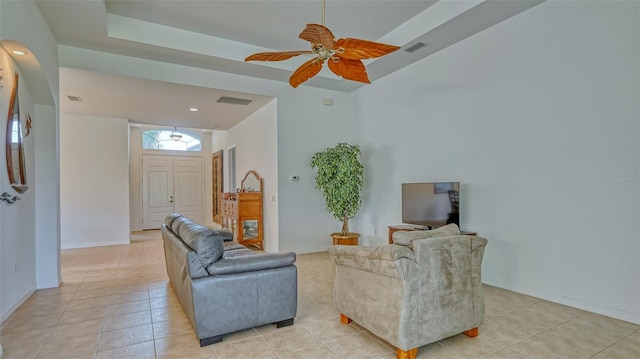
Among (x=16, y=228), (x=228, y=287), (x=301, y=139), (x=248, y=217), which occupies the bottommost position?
(x=228, y=287)

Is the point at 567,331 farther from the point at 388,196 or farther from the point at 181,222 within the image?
the point at 181,222

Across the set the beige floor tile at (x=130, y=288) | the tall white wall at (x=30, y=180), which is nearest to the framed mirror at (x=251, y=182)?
the beige floor tile at (x=130, y=288)

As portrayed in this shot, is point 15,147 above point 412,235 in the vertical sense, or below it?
above

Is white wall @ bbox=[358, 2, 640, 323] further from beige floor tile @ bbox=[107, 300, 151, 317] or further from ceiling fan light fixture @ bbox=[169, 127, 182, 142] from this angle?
ceiling fan light fixture @ bbox=[169, 127, 182, 142]

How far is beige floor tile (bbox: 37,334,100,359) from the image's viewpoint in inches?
94.7

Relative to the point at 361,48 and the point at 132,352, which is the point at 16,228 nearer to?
the point at 132,352

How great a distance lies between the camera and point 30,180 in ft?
12.3

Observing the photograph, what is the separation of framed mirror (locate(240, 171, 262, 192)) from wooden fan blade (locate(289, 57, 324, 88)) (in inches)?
131

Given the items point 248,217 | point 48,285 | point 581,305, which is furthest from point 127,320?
point 581,305

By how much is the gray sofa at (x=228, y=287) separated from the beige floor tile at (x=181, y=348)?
0.28 ft

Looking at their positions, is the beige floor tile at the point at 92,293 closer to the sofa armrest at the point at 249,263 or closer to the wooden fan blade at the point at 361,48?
the sofa armrest at the point at 249,263

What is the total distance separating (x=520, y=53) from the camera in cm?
366

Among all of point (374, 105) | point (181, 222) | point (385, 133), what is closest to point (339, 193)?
point (385, 133)

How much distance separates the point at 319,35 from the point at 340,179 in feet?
Answer: 9.62
